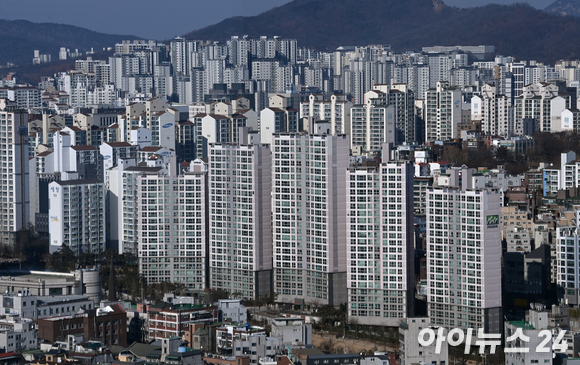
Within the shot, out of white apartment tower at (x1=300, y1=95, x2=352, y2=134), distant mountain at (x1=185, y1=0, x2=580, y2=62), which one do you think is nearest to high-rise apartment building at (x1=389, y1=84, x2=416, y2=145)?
white apartment tower at (x1=300, y1=95, x2=352, y2=134)

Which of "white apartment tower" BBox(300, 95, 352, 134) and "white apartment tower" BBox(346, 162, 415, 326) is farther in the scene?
"white apartment tower" BBox(300, 95, 352, 134)

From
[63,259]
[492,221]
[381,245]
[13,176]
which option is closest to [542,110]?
[13,176]

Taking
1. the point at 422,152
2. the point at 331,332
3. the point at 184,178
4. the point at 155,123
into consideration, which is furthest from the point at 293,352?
the point at 155,123

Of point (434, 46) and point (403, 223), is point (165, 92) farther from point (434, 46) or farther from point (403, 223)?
point (403, 223)

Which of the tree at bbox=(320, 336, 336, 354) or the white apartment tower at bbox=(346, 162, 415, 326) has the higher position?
the white apartment tower at bbox=(346, 162, 415, 326)

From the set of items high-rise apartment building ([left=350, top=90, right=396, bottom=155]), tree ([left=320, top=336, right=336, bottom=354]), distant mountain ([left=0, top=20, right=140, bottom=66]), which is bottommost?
tree ([left=320, top=336, right=336, bottom=354])

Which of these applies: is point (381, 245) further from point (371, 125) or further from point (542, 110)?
point (542, 110)

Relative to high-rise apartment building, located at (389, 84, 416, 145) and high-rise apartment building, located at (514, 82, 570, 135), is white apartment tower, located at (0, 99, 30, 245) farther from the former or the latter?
high-rise apartment building, located at (514, 82, 570, 135)
